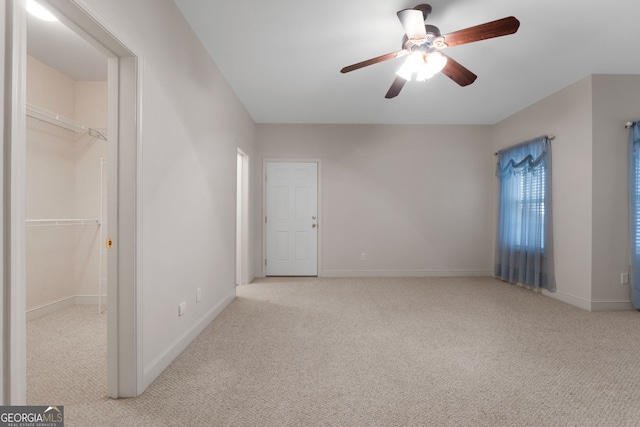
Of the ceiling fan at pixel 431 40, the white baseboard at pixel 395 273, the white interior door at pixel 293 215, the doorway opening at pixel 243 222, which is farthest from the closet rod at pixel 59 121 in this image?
the white baseboard at pixel 395 273

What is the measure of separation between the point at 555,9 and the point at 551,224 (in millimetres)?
2653

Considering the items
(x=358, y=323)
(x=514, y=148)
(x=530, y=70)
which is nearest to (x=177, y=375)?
(x=358, y=323)

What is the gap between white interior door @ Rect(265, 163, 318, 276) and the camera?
5191 millimetres

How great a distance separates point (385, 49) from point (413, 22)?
0.86 m

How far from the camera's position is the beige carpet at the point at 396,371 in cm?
161

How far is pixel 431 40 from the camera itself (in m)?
2.21

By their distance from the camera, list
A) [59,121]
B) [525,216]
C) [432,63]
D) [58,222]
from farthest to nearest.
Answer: [525,216], [58,222], [59,121], [432,63]

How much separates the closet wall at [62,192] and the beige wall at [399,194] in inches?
96.2

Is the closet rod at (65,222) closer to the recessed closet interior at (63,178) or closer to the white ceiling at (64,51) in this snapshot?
the recessed closet interior at (63,178)

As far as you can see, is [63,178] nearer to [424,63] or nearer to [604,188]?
[424,63]

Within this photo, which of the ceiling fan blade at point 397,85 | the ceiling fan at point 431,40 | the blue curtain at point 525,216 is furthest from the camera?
the blue curtain at point 525,216

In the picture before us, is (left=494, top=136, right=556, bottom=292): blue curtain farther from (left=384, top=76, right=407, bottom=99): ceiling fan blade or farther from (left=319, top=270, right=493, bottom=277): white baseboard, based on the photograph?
(left=384, top=76, right=407, bottom=99): ceiling fan blade

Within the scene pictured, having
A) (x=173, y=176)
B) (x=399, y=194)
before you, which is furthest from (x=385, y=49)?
(x=399, y=194)

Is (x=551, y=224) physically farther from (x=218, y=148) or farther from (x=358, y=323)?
(x=218, y=148)
